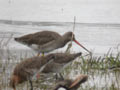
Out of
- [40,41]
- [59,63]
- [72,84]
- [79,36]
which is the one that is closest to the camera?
[72,84]

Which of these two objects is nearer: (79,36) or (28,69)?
(28,69)

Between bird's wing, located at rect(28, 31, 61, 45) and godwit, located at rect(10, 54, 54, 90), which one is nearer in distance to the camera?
godwit, located at rect(10, 54, 54, 90)

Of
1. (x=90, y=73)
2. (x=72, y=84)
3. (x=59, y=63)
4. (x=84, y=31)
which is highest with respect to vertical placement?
(x=72, y=84)

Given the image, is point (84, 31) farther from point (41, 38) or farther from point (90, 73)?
point (90, 73)

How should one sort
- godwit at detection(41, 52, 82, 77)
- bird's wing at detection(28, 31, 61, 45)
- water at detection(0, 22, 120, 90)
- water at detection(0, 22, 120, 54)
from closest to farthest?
godwit at detection(41, 52, 82, 77)
bird's wing at detection(28, 31, 61, 45)
water at detection(0, 22, 120, 90)
water at detection(0, 22, 120, 54)

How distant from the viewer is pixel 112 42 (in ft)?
32.6

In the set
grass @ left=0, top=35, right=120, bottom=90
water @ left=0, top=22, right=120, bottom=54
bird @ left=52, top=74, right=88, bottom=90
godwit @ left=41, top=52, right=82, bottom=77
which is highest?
bird @ left=52, top=74, right=88, bottom=90

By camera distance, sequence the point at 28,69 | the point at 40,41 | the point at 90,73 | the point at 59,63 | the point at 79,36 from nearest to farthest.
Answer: the point at 28,69 < the point at 59,63 < the point at 90,73 < the point at 40,41 < the point at 79,36

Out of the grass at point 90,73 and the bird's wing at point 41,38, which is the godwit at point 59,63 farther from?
the bird's wing at point 41,38

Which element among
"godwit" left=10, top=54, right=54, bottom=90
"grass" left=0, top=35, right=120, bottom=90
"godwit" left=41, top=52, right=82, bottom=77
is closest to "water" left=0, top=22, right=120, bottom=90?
"grass" left=0, top=35, right=120, bottom=90

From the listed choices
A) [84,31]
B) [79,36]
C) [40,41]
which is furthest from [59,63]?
[84,31]

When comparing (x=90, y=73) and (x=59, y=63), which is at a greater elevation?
(x=59, y=63)

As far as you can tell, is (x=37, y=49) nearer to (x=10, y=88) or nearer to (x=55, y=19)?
(x=10, y=88)

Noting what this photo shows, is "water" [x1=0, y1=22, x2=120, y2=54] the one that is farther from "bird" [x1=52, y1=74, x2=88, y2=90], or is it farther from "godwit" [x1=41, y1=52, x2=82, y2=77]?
"bird" [x1=52, y1=74, x2=88, y2=90]
